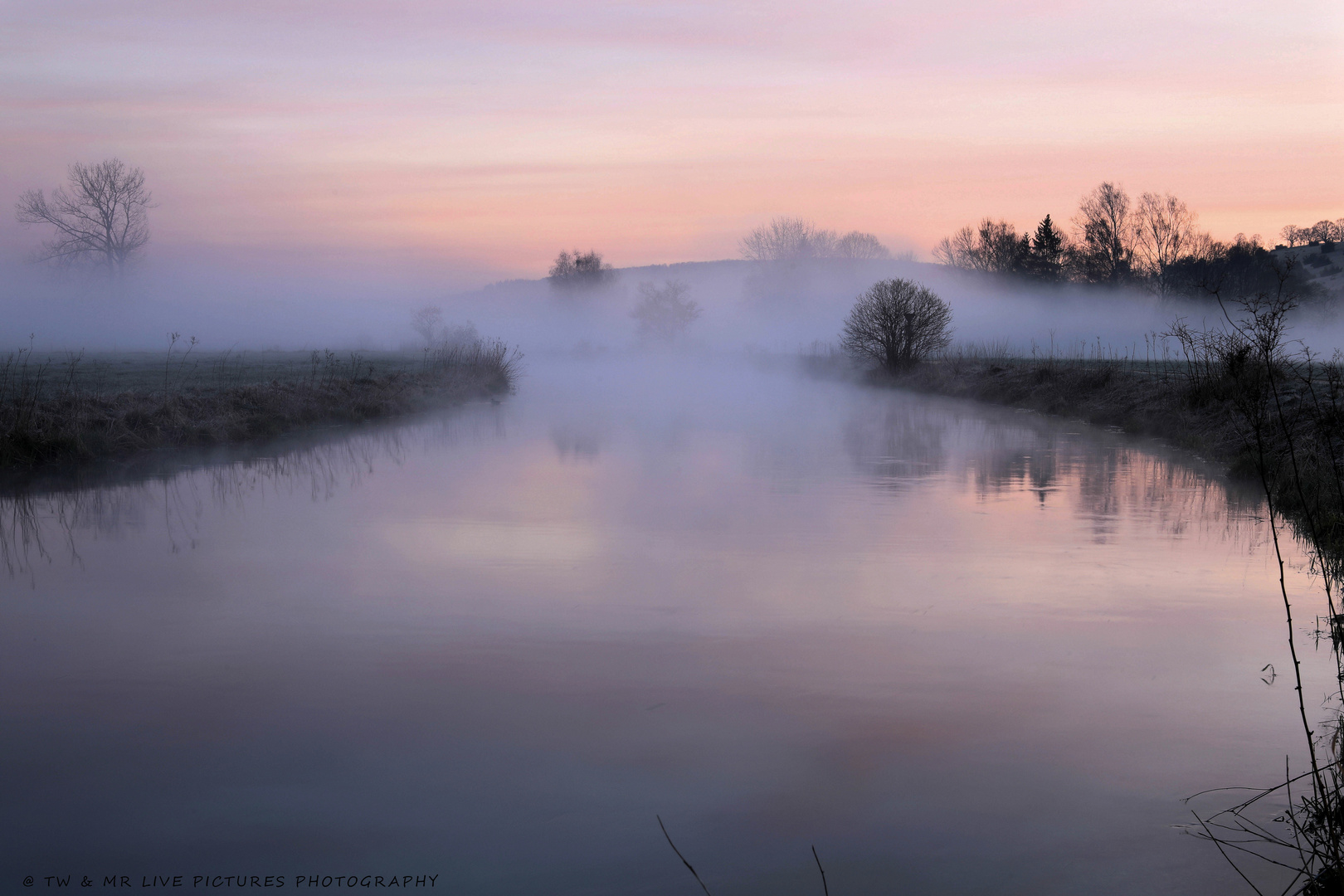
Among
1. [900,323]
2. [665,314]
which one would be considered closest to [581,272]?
[665,314]

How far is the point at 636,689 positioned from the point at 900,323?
3133cm

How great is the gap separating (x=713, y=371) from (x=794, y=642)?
41416 millimetres

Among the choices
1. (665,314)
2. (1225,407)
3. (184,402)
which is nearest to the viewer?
(1225,407)

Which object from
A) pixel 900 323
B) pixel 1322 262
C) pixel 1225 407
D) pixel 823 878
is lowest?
pixel 823 878

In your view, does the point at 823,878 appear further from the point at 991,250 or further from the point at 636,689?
the point at 991,250

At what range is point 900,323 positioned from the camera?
114 ft

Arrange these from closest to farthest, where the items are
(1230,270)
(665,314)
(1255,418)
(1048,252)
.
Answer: (1255,418)
(1230,270)
(1048,252)
(665,314)

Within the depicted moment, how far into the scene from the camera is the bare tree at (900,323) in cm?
3447

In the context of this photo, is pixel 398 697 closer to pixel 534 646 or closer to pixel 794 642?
pixel 534 646

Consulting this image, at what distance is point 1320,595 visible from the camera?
23.2 ft

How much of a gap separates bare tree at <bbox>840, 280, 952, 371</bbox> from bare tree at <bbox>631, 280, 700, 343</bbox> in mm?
35917

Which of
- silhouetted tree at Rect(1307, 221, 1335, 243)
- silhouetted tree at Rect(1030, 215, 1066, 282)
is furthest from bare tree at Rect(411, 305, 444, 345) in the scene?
silhouetted tree at Rect(1307, 221, 1335, 243)

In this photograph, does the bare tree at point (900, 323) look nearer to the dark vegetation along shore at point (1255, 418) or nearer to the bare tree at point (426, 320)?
the dark vegetation along shore at point (1255, 418)

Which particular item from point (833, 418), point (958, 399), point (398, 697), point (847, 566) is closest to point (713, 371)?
point (958, 399)
